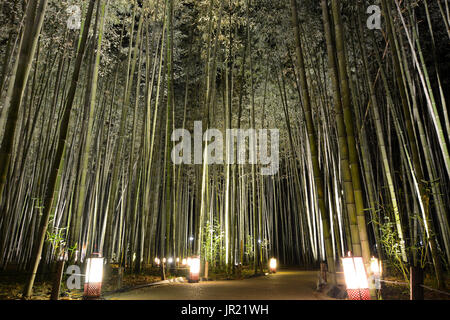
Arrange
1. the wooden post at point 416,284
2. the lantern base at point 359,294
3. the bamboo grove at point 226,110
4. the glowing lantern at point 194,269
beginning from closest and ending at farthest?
the wooden post at point 416,284
the lantern base at point 359,294
the bamboo grove at point 226,110
the glowing lantern at point 194,269

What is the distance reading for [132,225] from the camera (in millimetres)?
6043

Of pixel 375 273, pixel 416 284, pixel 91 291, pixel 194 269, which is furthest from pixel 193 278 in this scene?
→ pixel 416 284

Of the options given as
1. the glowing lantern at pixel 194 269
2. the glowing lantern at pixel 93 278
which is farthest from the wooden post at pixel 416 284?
the glowing lantern at pixel 194 269

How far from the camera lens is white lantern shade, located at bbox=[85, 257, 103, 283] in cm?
331

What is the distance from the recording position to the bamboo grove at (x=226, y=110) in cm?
301

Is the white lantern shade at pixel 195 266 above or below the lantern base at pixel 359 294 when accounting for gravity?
above

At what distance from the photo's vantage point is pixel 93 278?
333cm

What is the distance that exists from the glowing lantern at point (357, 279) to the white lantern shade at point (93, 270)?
8.47ft

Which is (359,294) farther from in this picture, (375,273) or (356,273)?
(375,273)

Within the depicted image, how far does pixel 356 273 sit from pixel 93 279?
8.86 feet

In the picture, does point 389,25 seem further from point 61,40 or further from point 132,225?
point 132,225

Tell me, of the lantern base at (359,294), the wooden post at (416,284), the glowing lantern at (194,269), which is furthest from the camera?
the glowing lantern at (194,269)

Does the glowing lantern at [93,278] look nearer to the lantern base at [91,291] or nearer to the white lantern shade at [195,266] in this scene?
the lantern base at [91,291]

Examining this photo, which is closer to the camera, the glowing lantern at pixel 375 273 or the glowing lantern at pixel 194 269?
the glowing lantern at pixel 375 273
